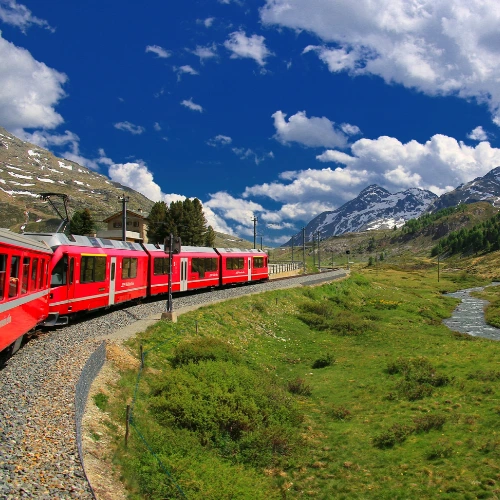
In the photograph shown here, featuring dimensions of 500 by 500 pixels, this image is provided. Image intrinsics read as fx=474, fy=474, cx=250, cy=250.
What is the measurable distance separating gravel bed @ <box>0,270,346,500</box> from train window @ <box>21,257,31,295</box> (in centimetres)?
213

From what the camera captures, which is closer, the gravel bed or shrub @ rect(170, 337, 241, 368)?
the gravel bed

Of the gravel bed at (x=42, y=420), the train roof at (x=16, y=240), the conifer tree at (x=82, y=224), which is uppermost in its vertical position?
the conifer tree at (x=82, y=224)

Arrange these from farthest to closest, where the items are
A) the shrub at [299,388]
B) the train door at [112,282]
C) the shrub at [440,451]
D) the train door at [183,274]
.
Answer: the train door at [183,274]
the train door at [112,282]
the shrub at [299,388]
the shrub at [440,451]

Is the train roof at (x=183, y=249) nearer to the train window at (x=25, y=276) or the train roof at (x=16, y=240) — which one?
the train roof at (x=16, y=240)

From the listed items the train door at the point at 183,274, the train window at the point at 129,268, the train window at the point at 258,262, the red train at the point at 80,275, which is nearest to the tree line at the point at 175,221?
the train window at the point at 258,262

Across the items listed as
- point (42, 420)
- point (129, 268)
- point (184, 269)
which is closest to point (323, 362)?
point (129, 268)

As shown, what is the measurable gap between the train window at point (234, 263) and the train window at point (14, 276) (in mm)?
31353

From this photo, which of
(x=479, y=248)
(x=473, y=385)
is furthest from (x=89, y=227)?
(x=479, y=248)

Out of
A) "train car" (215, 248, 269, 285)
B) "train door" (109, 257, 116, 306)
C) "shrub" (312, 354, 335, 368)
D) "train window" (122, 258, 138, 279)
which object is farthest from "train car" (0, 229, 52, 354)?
"train car" (215, 248, 269, 285)

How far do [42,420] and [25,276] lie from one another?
19.3 feet

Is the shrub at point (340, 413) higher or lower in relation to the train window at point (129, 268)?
lower

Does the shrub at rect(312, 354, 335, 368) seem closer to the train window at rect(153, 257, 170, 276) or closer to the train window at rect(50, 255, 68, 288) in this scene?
the train window at rect(153, 257, 170, 276)

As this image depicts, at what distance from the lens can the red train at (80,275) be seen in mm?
13875

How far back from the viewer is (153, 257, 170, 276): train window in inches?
1264
